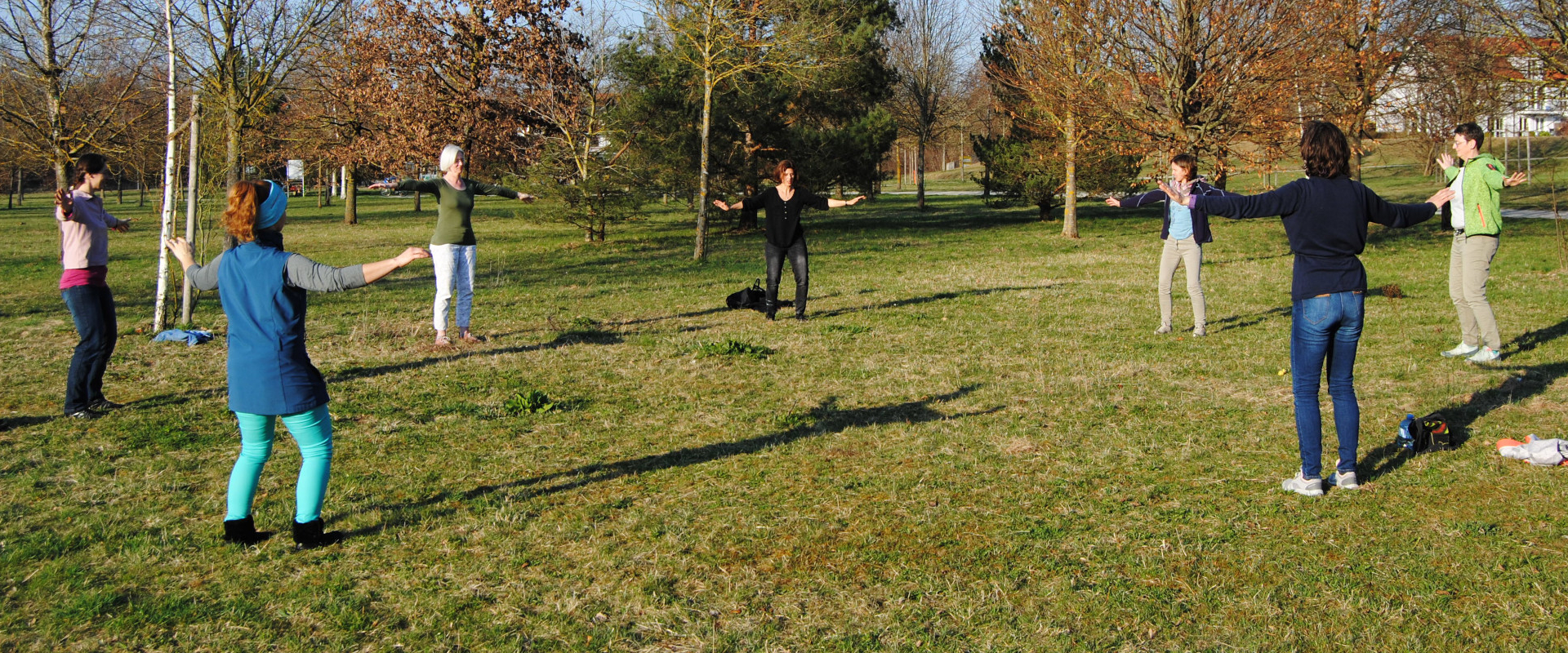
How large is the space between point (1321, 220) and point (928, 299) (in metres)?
8.56

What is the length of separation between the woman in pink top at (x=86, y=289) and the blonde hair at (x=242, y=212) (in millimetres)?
3918

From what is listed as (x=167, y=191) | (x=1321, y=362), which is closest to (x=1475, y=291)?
(x=1321, y=362)

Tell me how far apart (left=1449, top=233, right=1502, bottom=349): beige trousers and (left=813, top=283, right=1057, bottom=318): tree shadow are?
5.90 metres

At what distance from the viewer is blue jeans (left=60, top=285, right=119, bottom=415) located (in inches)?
282

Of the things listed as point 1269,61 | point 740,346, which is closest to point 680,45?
point 1269,61

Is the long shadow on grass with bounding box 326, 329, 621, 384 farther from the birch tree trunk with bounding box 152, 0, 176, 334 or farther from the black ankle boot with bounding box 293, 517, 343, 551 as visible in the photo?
the black ankle boot with bounding box 293, 517, 343, 551

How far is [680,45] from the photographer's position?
22469mm

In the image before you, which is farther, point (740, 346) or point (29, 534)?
point (740, 346)

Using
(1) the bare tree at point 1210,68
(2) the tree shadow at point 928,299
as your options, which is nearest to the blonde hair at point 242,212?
(2) the tree shadow at point 928,299

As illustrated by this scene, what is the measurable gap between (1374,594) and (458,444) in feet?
17.2

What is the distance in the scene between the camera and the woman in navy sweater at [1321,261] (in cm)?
491

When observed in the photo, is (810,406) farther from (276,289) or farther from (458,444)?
(276,289)

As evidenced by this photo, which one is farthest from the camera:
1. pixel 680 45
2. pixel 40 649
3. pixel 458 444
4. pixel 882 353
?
pixel 680 45

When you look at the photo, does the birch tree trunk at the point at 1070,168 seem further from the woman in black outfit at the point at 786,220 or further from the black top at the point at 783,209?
the black top at the point at 783,209
